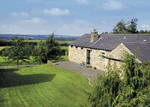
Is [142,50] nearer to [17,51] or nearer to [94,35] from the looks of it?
[94,35]

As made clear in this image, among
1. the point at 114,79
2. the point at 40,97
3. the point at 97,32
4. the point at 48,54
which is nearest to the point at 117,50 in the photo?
the point at 40,97

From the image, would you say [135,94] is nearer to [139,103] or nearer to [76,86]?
[139,103]

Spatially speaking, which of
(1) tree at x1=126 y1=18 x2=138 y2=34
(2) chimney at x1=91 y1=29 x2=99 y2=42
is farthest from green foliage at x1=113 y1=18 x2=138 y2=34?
(2) chimney at x1=91 y1=29 x2=99 y2=42

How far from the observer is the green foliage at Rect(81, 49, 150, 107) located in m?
4.38

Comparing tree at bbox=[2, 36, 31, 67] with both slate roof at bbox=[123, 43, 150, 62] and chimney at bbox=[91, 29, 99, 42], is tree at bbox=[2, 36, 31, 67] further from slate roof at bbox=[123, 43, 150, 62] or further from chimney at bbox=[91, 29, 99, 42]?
slate roof at bbox=[123, 43, 150, 62]

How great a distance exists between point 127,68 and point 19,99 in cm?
1116

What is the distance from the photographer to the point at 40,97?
44.6 feet

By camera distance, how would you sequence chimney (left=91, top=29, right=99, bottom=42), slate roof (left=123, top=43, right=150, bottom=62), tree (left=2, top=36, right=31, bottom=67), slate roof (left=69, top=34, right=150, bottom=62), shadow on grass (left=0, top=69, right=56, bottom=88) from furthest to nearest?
tree (left=2, top=36, right=31, bottom=67) → chimney (left=91, top=29, right=99, bottom=42) → shadow on grass (left=0, top=69, right=56, bottom=88) → slate roof (left=69, top=34, right=150, bottom=62) → slate roof (left=123, top=43, right=150, bottom=62)

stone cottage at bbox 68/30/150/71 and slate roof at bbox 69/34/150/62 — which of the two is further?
stone cottage at bbox 68/30/150/71

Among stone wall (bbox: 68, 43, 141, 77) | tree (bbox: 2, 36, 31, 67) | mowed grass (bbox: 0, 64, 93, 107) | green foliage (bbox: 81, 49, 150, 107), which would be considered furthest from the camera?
tree (bbox: 2, 36, 31, 67)

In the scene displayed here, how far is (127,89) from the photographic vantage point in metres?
4.67

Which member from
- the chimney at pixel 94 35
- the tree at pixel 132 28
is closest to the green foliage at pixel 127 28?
the tree at pixel 132 28

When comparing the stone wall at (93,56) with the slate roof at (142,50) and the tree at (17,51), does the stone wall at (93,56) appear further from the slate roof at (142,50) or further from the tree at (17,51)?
the tree at (17,51)

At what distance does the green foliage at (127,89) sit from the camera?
14.4ft
